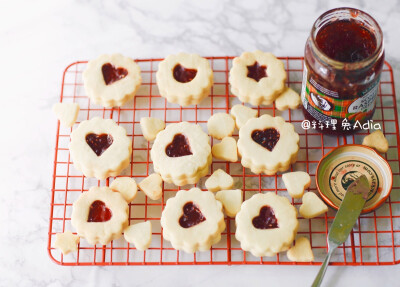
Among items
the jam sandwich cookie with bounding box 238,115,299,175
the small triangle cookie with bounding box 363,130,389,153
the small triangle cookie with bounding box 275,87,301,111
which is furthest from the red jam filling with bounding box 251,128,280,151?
the small triangle cookie with bounding box 363,130,389,153

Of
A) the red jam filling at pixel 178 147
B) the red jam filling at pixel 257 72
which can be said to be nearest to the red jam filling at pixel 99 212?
the red jam filling at pixel 178 147

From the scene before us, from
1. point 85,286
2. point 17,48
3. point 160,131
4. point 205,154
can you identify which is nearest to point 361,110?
point 205,154

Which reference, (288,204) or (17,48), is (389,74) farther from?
(17,48)

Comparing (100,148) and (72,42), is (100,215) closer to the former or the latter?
(100,148)

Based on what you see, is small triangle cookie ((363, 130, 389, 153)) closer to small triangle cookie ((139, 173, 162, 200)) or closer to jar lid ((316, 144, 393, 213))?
jar lid ((316, 144, 393, 213))

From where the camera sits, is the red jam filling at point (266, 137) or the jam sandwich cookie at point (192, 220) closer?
the jam sandwich cookie at point (192, 220)

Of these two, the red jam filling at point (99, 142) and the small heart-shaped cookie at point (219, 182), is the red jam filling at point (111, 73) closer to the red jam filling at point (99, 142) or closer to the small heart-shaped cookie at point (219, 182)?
the red jam filling at point (99, 142)

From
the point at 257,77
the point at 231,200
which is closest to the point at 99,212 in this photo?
the point at 231,200
